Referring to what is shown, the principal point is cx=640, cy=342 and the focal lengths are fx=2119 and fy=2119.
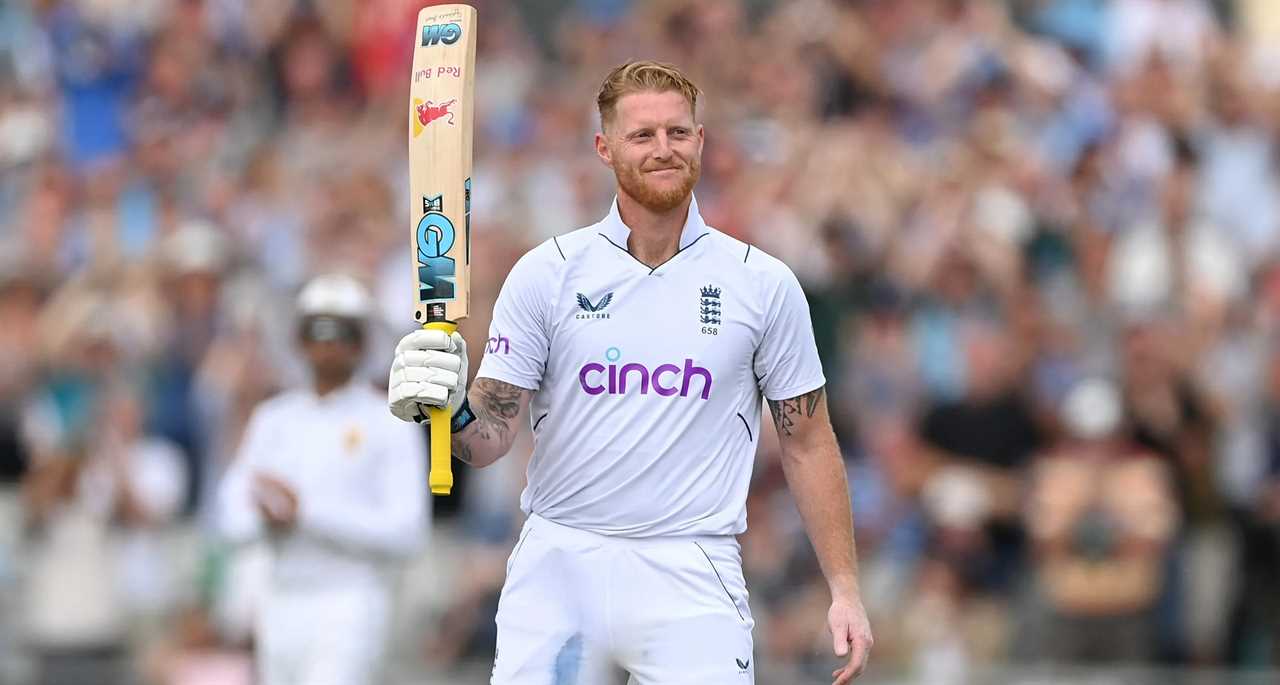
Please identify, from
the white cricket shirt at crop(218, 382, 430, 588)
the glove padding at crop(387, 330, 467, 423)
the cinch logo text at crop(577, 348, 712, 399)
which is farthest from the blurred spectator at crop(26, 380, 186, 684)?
the glove padding at crop(387, 330, 467, 423)

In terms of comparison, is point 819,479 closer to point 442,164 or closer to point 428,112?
point 442,164

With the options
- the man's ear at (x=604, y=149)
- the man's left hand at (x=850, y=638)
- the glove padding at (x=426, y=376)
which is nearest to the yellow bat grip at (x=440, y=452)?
the glove padding at (x=426, y=376)

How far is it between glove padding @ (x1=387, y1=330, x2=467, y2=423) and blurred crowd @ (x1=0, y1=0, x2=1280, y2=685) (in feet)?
18.5

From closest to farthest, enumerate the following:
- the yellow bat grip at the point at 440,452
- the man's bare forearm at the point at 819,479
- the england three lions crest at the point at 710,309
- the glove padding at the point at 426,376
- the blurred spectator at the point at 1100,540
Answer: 1. the glove padding at the point at 426,376
2. the yellow bat grip at the point at 440,452
3. the england three lions crest at the point at 710,309
4. the man's bare forearm at the point at 819,479
5. the blurred spectator at the point at 1100,540

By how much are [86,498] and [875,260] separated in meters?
4.89

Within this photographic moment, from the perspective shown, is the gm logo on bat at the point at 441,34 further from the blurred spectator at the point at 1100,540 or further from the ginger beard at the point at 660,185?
the blurred spectator at the point at 1100,540

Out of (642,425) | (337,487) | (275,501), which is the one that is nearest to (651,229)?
(642,425)

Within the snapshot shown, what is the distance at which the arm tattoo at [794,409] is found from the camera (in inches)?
252

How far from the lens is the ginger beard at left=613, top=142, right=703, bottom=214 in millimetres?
Result: 6164

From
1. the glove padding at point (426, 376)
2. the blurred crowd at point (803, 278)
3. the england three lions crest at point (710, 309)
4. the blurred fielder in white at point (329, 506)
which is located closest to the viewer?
the glove padding at point (426, 376)

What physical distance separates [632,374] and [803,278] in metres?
6.52

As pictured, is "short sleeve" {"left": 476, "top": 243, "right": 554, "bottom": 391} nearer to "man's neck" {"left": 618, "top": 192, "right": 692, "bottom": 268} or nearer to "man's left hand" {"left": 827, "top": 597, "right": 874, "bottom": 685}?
"man's neck" {"left": 618, "top": 192, "right": 692, "bottom": 268}

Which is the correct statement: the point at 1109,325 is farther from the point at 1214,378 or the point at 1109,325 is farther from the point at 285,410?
the point at 285,410

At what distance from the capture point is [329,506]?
941 cm
